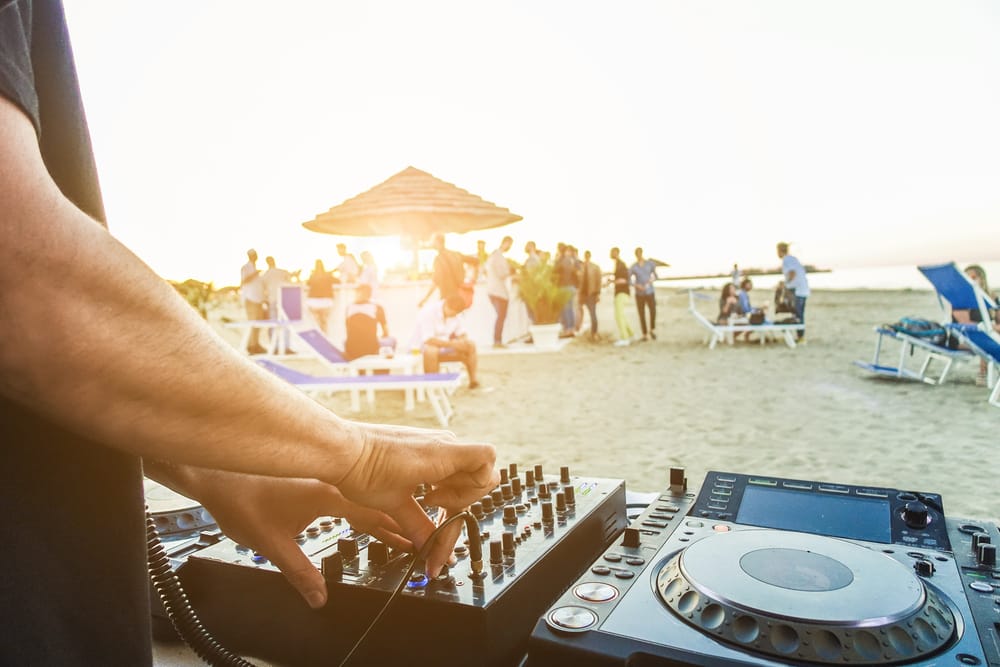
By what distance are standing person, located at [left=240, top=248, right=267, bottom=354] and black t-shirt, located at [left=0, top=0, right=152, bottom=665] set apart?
12.6m

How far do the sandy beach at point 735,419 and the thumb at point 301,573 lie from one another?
3.38 metres

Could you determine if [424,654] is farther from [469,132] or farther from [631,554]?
[469,132]

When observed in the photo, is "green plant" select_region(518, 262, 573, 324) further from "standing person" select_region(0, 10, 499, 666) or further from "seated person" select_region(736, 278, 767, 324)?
"standing person" select_region(0, 10, 499, 666)

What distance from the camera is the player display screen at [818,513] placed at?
2.83ft

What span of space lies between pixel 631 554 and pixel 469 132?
334 inches

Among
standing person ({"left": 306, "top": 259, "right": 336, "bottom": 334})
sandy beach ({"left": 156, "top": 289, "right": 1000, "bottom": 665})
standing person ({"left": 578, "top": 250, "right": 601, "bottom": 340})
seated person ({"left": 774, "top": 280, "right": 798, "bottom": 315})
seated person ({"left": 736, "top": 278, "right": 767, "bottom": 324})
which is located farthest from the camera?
standing person ({"left": 578, "top": 250, "right": 601, "bottom": 340})

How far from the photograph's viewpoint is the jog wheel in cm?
59

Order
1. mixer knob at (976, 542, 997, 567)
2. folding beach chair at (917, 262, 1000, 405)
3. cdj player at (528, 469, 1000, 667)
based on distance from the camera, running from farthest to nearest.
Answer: folding beach chair at (917, 262, 1000, 405)
mixer knob at (976, 542, 997, 567)
cdj player at (528, 469, 1000, 667)

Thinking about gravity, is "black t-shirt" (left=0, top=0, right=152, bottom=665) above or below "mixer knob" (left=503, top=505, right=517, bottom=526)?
above

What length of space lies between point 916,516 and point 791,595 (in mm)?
343

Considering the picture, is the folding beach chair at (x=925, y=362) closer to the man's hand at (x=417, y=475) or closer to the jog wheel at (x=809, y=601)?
the jog wheel at (x=809, y=601)

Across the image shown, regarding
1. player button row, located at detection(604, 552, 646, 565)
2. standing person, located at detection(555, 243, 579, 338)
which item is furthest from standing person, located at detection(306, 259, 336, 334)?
player button row, located at detection(604, 552, 646, 565)

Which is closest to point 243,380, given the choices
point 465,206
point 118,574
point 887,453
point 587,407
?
point 118,574

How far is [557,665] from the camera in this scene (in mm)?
631
